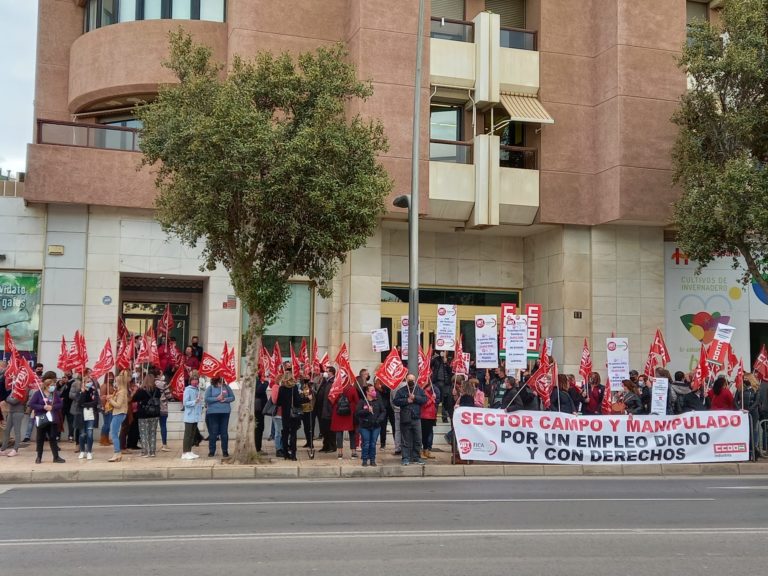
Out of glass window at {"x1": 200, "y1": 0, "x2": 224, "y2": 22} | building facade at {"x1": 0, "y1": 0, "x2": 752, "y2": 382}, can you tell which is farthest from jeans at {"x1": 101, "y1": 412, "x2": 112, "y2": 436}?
glass window at {"x1": 200, "y1": 0, "x2": 224, "y2": 22}

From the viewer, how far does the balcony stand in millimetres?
23250

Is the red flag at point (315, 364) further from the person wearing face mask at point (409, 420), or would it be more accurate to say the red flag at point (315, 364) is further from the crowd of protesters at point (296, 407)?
the person wearing face mask at point (409, 420)

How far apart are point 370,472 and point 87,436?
5817 mm

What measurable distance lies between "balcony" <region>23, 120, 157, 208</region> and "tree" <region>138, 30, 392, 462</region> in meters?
6.39

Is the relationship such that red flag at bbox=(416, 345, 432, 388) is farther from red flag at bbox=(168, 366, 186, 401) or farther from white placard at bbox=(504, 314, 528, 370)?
red flag at bbox=(168, 366, 186, 401)

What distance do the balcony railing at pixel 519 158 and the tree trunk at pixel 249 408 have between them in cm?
1234

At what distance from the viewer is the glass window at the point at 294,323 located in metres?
25.7

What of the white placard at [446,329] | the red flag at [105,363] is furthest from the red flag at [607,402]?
the red flag at [105,363]

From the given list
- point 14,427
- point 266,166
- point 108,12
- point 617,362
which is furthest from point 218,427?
point 108,12

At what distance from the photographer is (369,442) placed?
664 inches

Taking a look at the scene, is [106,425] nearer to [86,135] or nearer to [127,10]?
[86,135]

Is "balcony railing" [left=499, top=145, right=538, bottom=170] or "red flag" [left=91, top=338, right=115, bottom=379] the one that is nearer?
"red flag" [left=91, top=338, right=115, bottom=379]

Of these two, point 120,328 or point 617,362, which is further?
point 120,328

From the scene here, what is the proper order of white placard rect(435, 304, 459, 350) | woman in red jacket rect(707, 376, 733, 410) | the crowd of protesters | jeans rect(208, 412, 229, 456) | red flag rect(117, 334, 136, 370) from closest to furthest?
the crowd of protesters
jeans rect(208, 412, 229, 456)
woman in red jacket rect(707, 376, 733, 410)
red flag rect(117, 334, 136, 370)
white placard rect(435, 304, 459, 350)
